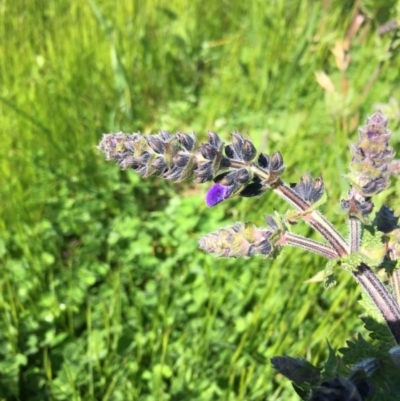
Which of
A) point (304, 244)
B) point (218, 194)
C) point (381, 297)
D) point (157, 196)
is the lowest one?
point (381, 297)

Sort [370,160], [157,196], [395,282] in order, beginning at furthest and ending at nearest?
[157,196] < [395,282] < [370,160]

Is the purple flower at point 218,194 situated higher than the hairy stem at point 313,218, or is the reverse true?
the purple flower at point 218,194

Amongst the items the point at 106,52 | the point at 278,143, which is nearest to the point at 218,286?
the point at 278,143

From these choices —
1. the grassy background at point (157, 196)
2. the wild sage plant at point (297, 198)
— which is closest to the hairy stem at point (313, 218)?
the wild sage plant at point (297, 198)

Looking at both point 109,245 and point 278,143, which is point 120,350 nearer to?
point 109,245

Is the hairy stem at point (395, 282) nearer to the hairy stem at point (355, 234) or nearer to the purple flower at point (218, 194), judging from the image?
the hairy stem at point (355, 234)

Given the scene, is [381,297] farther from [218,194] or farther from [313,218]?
[218,194]

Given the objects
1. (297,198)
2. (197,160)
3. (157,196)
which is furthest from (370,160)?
(157,196)
